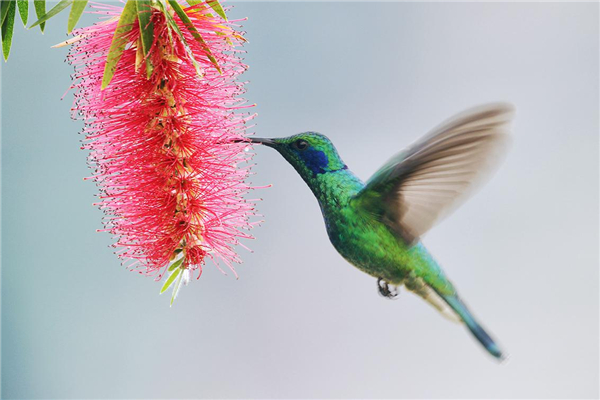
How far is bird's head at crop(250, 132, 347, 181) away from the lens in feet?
2.35

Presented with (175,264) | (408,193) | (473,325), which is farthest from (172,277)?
(473,325)

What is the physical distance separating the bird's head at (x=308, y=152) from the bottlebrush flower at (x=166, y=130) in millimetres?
49

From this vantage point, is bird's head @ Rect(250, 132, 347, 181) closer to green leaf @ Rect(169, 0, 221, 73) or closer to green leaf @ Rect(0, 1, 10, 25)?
green leaf @ Rect(169, 0, 221, 73)

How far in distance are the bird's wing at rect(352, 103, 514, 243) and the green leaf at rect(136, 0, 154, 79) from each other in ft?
0.98

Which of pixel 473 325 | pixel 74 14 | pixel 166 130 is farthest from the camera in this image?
pixel 473 325

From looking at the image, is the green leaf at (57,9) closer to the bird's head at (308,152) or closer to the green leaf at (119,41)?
the green leaf at (119,41)

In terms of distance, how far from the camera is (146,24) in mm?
599

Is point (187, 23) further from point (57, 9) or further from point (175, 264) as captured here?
point (175, 264)

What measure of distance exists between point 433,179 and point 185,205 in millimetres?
289

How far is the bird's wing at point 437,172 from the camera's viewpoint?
24.8 inches

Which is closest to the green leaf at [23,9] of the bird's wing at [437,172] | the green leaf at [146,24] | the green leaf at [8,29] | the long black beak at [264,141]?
the green leaf at [8,29]

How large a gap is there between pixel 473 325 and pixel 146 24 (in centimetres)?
56

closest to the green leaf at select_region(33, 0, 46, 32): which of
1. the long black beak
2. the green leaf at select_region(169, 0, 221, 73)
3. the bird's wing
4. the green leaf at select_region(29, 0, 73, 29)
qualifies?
the green leaf at select_region(29, 0, 73, 29)

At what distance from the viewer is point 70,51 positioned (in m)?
0.70
